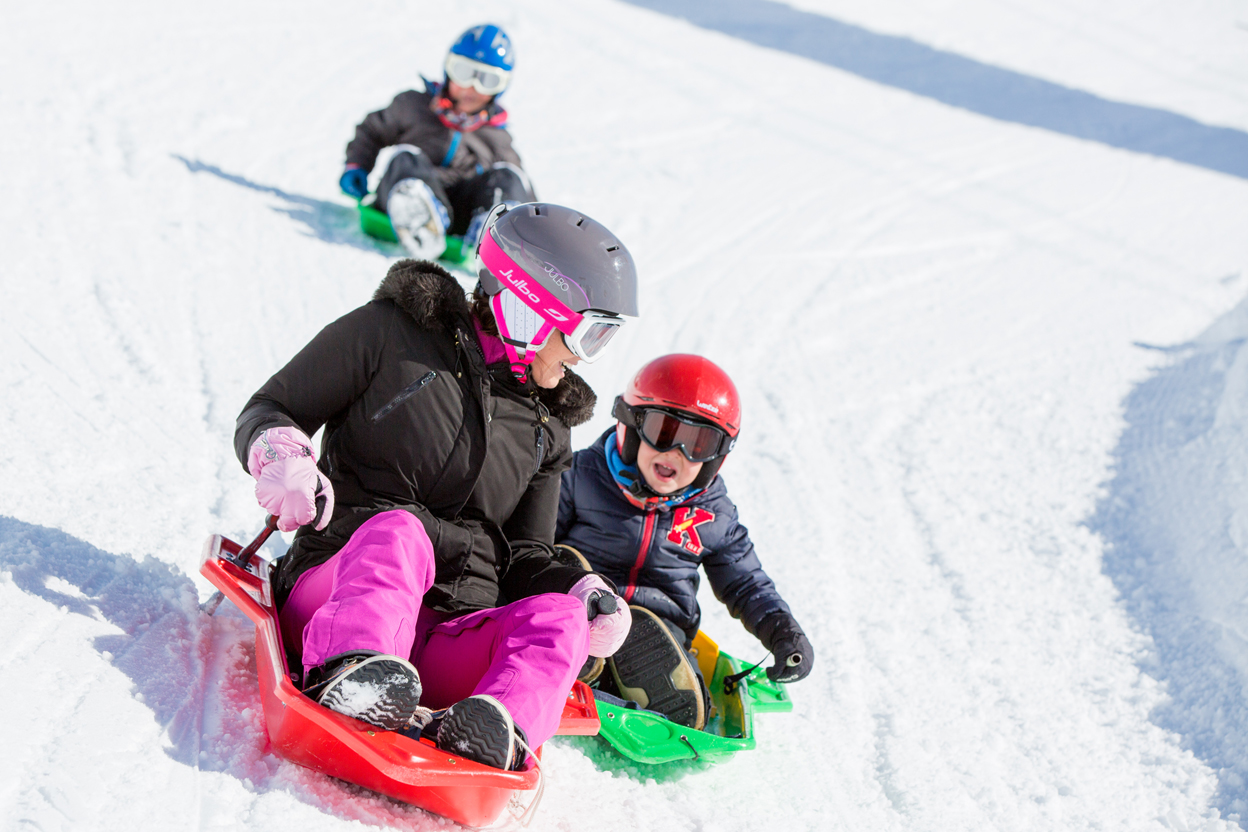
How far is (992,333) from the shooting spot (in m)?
6.48

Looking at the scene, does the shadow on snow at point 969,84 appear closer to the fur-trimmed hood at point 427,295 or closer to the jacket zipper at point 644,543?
the jacket zipper at point 644,543

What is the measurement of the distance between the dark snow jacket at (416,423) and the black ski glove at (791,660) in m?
0.78

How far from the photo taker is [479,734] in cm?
194

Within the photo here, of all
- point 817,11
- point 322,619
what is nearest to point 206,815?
point 322,619

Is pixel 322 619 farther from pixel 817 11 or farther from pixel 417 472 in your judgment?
pixel 817 11

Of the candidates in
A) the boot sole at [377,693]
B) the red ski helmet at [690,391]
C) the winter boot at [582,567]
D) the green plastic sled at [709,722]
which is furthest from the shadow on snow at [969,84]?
the boot sole at [377,693]

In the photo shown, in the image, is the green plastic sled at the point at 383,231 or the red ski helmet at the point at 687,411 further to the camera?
the green plastic sled at the point at 383,231

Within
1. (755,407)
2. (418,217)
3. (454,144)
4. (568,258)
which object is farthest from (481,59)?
(568,258)

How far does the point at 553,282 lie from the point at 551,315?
0.23ft

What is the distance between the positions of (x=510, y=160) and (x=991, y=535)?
10.6 feet

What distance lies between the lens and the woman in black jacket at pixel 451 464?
2.04 m

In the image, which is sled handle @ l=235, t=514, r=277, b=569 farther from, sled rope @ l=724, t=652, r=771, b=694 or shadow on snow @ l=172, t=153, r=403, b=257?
shadow on snow @ l=172, t=153, r=403, b=257

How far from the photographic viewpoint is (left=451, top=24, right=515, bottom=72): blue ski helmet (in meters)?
5.59

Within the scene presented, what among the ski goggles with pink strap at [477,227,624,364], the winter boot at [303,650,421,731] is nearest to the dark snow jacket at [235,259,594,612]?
the ski goggles with pink strap at [477,227,624,364]
